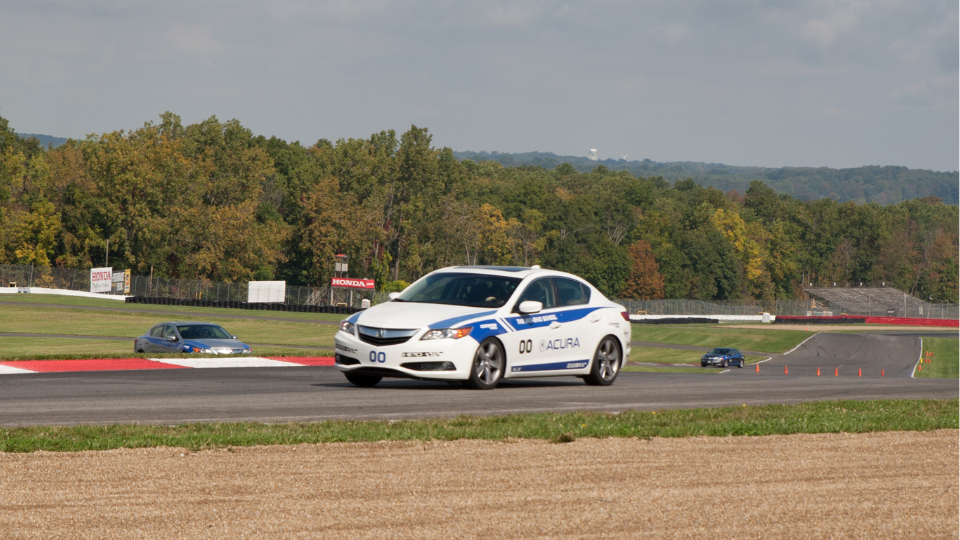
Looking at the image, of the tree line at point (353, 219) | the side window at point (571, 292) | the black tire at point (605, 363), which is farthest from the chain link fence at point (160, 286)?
the side window at point (571, 292)

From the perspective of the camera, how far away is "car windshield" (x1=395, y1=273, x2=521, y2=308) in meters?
13.9

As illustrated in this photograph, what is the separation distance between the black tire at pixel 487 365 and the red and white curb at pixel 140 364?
5.64 metres

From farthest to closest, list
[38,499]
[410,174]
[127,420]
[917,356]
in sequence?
[410,174] → [917,356] → [127,420] → [38,499]

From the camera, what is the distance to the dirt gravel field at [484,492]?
5.91 metres

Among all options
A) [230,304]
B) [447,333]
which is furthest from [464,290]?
[230,304]

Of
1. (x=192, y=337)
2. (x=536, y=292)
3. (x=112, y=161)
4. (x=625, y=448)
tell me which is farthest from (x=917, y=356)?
(x=112, y=161)

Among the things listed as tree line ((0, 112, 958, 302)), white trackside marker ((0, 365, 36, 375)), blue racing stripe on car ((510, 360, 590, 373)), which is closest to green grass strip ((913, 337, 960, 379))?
blue racing stripe on car ((510, 360, 590, 373))

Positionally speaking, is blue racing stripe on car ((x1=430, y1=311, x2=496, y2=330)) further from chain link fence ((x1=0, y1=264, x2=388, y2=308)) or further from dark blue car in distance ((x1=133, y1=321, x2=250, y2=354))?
chain link fence ((x1=0, y1=264, x2=388, y2=308))

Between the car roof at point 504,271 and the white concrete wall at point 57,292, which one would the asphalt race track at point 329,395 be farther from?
the white concrete wall at point 57,292

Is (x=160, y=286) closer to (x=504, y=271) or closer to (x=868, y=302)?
(x=504, y=271)

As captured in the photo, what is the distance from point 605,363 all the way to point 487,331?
2.52m

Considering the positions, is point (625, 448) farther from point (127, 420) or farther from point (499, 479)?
point (127, 420)

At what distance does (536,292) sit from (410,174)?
107 m

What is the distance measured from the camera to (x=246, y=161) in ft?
349
